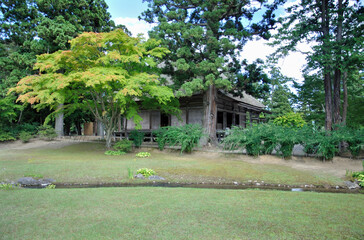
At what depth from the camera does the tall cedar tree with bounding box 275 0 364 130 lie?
11.1 metres

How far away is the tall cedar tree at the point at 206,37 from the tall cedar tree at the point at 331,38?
5.47 feet

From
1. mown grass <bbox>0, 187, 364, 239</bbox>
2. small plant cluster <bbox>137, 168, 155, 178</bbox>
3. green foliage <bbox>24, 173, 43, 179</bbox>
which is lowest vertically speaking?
green foliage <bbox>24, 173, 43, 179</bbox>

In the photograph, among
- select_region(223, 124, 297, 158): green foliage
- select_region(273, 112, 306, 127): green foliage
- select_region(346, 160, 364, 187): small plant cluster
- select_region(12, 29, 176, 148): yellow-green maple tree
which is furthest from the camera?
select_region(273, 112, 306, 127): green foliage

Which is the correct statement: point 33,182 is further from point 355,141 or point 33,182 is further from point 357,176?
point 355,141

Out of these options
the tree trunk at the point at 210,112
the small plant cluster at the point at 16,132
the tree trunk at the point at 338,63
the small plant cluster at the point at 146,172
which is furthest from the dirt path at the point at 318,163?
the small plant cluster at the point at 16,132

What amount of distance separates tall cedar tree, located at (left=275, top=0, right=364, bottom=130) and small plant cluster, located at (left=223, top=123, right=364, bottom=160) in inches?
116

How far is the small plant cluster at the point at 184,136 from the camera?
489 inches

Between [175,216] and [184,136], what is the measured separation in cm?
880

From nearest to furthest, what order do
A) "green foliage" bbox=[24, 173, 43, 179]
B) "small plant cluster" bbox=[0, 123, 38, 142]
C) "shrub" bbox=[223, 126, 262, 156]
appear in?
1. "green foliage" bbox=[24, 173, 43, 179]
2. "shrub" bbox=[223, 126, 262, 156]
3. "small plant cluster" bbox=[0, 123, 38, 142]

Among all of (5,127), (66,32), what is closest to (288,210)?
(66,32)

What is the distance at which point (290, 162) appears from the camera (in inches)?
406

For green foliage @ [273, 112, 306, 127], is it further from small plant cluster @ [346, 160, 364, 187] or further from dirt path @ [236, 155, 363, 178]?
small plant cluster @ [346, 160, 364, 187]

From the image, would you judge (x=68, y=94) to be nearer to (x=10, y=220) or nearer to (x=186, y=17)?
(x=186, y=17)

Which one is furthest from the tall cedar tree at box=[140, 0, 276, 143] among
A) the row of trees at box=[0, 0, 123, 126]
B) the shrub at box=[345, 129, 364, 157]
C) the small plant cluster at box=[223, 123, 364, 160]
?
the row of trees at box=[0, 0, 123, 126]
